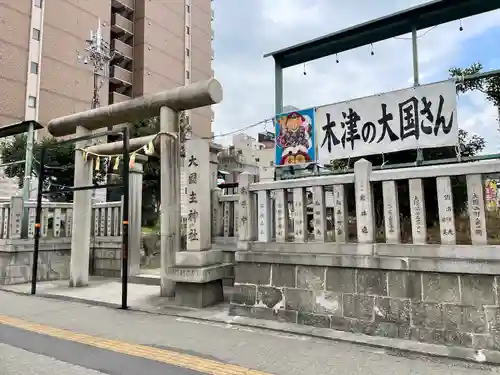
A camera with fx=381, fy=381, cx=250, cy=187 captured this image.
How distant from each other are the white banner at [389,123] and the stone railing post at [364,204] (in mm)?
1686

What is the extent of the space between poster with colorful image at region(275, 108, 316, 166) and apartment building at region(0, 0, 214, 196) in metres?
26.3

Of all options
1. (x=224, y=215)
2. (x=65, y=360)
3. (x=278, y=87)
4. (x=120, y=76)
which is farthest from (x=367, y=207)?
(x=120, y=76)

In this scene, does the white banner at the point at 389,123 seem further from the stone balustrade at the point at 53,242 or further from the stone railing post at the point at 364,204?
the stone balustrade at the point at 53,242

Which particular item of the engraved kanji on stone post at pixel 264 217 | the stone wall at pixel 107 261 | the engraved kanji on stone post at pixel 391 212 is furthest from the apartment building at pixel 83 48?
the engraved kanji on stone post at pixel 391 212

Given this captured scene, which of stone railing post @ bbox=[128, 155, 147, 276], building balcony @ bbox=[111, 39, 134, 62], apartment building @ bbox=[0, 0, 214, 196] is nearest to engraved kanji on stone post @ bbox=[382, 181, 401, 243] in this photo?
stone railing post @ bbox=[128, 155, 147, 276]

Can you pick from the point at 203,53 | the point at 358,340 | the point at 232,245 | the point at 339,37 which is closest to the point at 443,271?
the point at 358,340

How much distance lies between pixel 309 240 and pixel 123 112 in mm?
5865

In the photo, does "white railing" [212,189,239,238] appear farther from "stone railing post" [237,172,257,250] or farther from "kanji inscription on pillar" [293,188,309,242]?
"kanji inscription on pillar" [293,188,309,242]

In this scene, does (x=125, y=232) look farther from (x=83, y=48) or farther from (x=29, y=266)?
(x=83, y=48)

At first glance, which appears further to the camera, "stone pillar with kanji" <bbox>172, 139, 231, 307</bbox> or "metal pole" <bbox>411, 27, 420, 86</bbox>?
"stone pillar with kanji" <bbox>172, 139, 231, 307</bbox>

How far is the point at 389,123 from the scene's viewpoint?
281 inches

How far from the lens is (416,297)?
516 cm

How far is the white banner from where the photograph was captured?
6.63 meters

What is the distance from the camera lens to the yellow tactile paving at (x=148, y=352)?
4457mm
